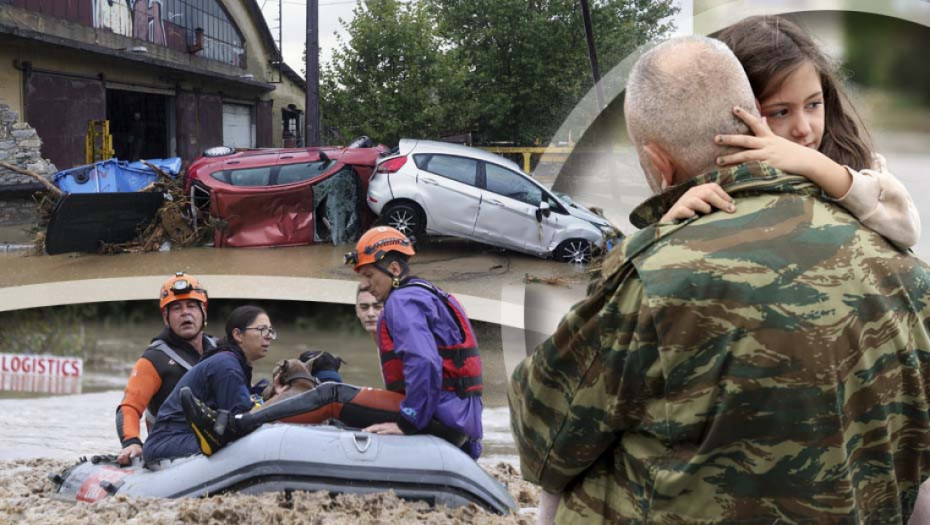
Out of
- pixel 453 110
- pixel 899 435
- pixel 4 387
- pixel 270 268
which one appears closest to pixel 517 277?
pixel 453 110

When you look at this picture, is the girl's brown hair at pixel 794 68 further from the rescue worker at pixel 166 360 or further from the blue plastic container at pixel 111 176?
the blue plastic container at pixel 111 176

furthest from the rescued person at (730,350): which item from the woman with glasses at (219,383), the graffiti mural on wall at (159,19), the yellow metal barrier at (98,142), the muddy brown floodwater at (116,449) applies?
the yellow metal barrier at (98,142)

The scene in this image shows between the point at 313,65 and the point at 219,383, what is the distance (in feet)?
7.96

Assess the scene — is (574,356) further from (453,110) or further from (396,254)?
(453,110)

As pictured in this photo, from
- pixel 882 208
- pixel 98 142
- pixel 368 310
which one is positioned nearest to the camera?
pixel 882 208

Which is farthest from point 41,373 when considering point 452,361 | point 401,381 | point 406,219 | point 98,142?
point 452,361

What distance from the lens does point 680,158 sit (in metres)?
0.96

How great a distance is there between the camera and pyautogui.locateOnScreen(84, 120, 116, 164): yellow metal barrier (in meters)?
7.68

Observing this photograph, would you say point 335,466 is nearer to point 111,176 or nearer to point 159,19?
point 111,176

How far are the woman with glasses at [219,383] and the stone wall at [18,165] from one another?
2.69m

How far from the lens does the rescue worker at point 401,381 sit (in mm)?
2957

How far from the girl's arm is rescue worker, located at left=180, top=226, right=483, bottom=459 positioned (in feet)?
6.72

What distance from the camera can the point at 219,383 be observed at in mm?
3176

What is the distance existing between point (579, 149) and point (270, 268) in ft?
10.3
